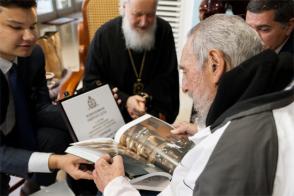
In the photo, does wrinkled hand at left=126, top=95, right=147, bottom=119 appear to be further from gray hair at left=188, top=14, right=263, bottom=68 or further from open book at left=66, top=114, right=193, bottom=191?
gray hair at left=188, top=14, right=263, bottom=68

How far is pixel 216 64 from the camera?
0.79 metres

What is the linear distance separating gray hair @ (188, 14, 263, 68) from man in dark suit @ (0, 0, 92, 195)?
27.7 inches

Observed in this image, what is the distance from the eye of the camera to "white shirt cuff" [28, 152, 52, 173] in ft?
4.24

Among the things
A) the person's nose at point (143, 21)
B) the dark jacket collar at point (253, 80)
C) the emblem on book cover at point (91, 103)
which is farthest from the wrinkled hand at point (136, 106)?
the dark jacket collar at point (253, 80)

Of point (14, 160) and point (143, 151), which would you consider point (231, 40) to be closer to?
point (143, 151)

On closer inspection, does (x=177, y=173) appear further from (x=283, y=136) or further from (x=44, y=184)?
(x=44, y=184)

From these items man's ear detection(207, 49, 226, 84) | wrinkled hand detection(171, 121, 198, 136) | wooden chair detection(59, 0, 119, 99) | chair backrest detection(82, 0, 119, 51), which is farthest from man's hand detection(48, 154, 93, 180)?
chair backrest detection(82, 0, 119, 51)

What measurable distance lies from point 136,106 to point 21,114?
1.96ft

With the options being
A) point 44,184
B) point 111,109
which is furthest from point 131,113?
point 44,184

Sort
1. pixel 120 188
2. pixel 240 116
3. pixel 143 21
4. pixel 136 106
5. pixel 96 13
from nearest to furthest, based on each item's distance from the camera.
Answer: pixel 240 116, pixel 120 188, pixel 136 106, pixel 143 21, pixel 96 13

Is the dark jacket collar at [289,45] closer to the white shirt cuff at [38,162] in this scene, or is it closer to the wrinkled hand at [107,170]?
the wrinkled hand at [107,170]

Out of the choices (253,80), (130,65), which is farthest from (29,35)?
(253,80)

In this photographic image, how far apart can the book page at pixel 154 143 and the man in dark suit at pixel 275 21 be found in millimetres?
891

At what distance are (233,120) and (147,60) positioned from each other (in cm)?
143
